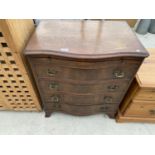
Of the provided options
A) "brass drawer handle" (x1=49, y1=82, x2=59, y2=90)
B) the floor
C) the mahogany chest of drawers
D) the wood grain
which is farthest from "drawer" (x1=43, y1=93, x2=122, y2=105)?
the floor

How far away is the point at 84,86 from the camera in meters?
1.05

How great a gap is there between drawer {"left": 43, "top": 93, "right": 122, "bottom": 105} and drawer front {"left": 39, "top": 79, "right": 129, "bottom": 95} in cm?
6

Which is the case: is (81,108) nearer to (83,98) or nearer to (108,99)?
(83,98)

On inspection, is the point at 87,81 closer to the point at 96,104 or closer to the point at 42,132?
the point at 96,104

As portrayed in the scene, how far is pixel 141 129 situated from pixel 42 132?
1025 millimetres

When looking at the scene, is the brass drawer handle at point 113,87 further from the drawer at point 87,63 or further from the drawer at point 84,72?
the drawer at point 87,63

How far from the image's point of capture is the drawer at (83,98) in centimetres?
115

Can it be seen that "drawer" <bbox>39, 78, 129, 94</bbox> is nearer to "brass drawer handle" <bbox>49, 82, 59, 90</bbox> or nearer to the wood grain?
"brass drawer handle" <bbox>49, 82, 59, 90</bbox>

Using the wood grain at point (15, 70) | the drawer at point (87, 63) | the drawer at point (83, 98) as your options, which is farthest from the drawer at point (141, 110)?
the wood grain at point (15, 70)

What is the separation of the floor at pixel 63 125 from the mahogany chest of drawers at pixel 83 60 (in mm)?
280

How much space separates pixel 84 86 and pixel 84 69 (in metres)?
0.18

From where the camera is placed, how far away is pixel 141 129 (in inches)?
56.2

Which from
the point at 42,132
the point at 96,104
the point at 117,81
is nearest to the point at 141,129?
the point at 96,104

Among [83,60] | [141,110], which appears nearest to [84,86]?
[83,60]
